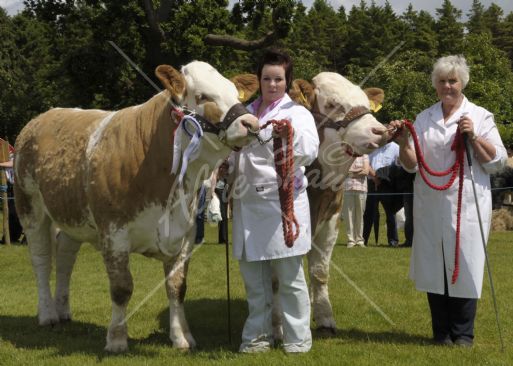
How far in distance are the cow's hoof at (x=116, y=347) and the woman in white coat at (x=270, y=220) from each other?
93 centimetres

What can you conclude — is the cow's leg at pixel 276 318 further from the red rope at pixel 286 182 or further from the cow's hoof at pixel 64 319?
the cow's hoof at pixel 64 319

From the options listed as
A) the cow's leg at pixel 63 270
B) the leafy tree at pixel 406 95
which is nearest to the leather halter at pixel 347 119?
the cow's leg at pixel 63 270

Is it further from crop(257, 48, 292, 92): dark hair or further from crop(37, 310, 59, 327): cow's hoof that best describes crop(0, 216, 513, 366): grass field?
crop(257, 48, 292, 92): dark hair

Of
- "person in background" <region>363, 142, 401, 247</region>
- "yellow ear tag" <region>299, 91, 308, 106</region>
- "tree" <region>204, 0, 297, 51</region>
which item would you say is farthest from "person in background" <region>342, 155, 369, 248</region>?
"tree" <region>204, 0, 297, 51</region>

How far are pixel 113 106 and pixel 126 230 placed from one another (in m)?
26.8

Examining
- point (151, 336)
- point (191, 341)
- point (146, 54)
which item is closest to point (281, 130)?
point (191, 341)

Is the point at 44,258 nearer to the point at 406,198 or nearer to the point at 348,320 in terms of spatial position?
the point at 348,320

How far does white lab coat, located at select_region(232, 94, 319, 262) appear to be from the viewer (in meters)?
4.82

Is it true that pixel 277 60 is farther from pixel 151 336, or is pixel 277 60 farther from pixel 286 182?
pixel 151 336

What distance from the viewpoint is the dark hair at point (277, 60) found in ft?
16.3

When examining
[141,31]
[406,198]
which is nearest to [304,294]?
[406,198]

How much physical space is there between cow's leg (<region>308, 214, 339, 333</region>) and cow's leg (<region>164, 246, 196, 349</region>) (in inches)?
45.9

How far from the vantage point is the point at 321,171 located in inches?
227

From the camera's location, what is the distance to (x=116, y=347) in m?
5.18
